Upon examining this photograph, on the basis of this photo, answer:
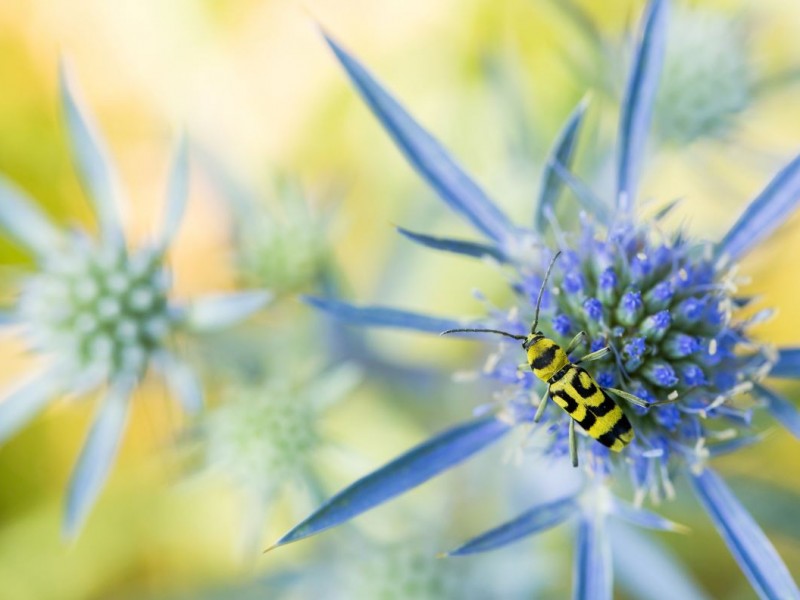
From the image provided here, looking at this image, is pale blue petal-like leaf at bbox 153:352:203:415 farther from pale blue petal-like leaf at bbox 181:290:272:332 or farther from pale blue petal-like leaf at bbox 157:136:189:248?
pale blue petal-like leaf at bbox 157:136:189:248

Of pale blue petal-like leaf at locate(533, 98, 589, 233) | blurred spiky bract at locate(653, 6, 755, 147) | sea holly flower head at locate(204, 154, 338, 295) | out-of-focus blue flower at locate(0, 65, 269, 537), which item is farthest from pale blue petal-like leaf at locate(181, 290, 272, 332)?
blurred spiky bract at locate(653, 6, 755, 147)

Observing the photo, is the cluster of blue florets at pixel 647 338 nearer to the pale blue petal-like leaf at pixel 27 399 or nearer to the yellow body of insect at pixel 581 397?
the yellow body of insect at pixel 581 397

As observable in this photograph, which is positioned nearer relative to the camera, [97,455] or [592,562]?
[592,562]

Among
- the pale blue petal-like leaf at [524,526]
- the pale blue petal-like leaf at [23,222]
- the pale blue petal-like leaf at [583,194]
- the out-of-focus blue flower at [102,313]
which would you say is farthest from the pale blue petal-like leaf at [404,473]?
the pale blue petal-like leaf at [23,222]

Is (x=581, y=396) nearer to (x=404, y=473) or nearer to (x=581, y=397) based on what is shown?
(x=581, y=397)

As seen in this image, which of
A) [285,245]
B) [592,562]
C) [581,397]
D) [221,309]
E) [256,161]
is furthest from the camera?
[256,161]

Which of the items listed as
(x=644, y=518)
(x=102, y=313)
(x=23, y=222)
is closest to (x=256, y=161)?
(x=23, y=222)

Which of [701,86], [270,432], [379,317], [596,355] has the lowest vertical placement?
[596,355]
